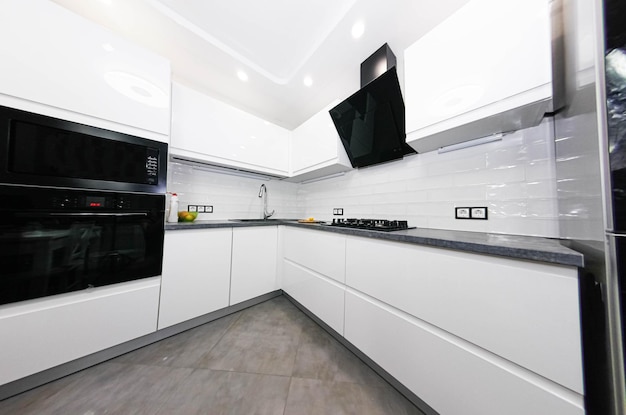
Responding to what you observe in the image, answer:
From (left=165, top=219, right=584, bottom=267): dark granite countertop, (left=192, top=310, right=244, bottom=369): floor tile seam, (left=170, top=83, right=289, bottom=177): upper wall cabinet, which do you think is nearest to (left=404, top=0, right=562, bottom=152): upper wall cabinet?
(left=165, top=219, right=584, bottom=267): dark granite countertop

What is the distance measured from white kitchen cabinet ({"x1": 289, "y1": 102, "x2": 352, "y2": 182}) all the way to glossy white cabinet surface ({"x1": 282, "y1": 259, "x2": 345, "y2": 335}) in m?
1.06

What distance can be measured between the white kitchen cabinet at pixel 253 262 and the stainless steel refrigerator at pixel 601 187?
1.86 meters

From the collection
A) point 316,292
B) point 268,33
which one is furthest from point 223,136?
point 316,292

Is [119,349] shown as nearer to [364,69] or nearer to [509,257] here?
[509,257]

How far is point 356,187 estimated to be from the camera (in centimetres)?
191

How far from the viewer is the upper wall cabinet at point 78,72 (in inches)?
36.3

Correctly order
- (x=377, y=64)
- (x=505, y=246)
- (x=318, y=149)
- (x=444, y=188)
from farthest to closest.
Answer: (x=318, y=149), (x=377, y=64), (x=444, y=188), (x=505, y=246)

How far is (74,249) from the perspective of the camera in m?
1.05

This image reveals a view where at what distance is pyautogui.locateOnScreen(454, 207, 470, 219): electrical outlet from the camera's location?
1150 mm

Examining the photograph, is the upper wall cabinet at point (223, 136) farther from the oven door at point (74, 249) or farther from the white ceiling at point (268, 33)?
the oven door at point (74, 249)

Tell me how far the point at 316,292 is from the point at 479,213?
1.26 meters

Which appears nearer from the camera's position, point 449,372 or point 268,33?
point 449,372

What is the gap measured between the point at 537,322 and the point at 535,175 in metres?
0.81

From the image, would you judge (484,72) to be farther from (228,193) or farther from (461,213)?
(228,193)
